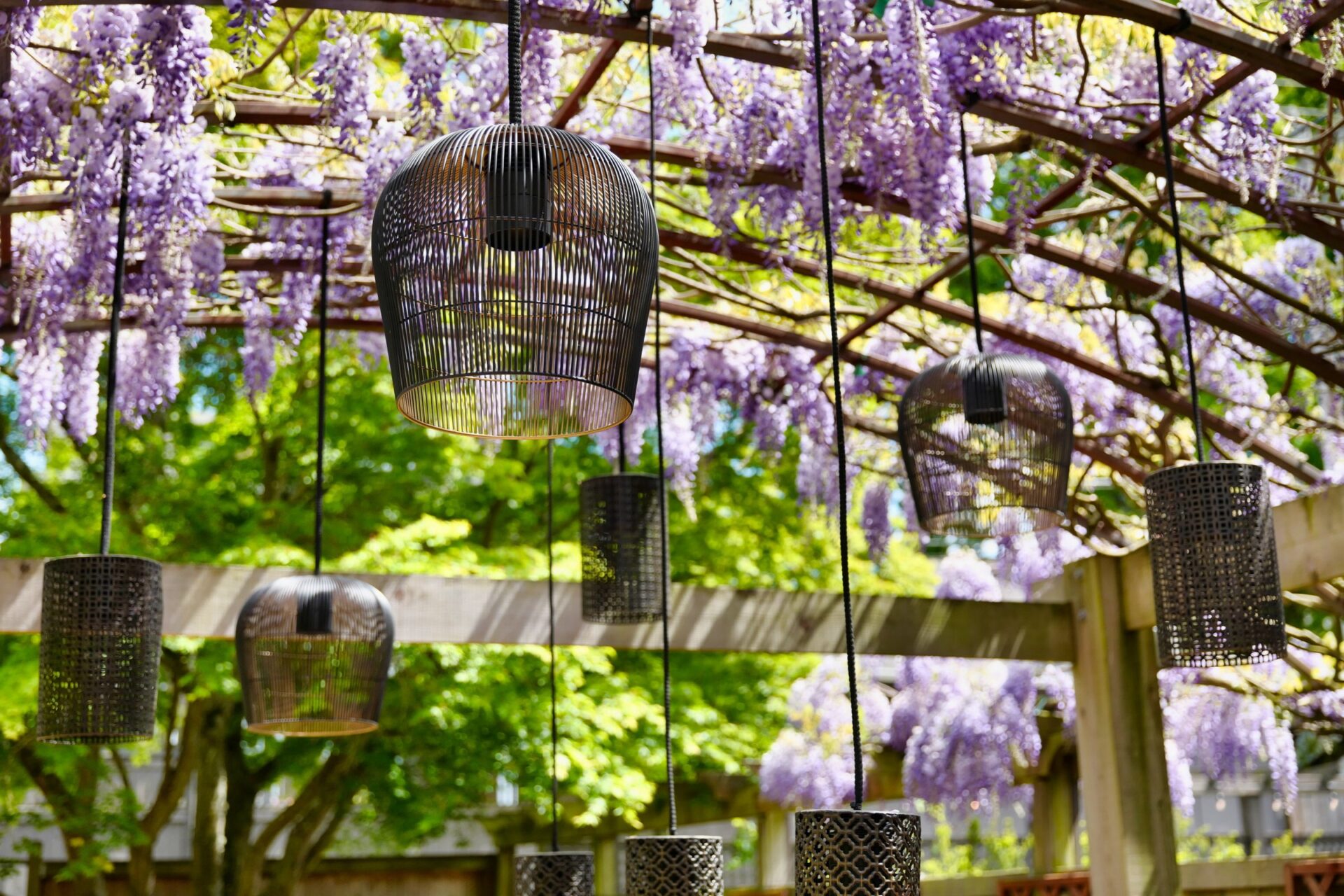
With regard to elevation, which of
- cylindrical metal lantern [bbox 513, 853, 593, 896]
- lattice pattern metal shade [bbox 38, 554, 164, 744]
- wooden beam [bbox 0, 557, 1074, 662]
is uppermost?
wooden beam [bbox 0, 557, 1074, 662]

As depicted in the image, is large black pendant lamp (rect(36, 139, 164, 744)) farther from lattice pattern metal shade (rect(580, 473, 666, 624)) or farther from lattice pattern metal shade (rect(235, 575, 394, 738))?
lattice pattern metal shade (rect(580, 473, 666, 624))

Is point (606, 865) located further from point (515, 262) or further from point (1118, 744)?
point (515, 262)

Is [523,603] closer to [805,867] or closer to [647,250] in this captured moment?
[805,867]

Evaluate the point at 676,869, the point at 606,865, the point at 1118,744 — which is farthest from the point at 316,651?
the point at 606,865

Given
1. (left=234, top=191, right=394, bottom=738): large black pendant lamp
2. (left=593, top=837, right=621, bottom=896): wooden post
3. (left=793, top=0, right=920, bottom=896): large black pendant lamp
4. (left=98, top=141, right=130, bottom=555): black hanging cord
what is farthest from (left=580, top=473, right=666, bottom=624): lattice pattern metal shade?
(left=593, top=837, right=621, bottom=896): wooden post

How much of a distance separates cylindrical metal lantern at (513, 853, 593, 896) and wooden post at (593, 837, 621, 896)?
26.0 ft

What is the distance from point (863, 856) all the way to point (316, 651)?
8.43 ft

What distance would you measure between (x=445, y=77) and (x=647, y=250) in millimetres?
2541

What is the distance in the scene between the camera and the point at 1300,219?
4098mm

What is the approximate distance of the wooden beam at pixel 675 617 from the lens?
4754 mm

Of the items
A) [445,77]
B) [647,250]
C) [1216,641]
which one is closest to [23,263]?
[445,77]

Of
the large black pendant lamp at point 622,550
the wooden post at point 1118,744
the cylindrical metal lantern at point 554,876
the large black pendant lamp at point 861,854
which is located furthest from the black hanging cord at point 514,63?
the wooden post at point 1118,744

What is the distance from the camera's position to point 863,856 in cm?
223

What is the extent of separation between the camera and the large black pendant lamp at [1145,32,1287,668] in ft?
11.1
